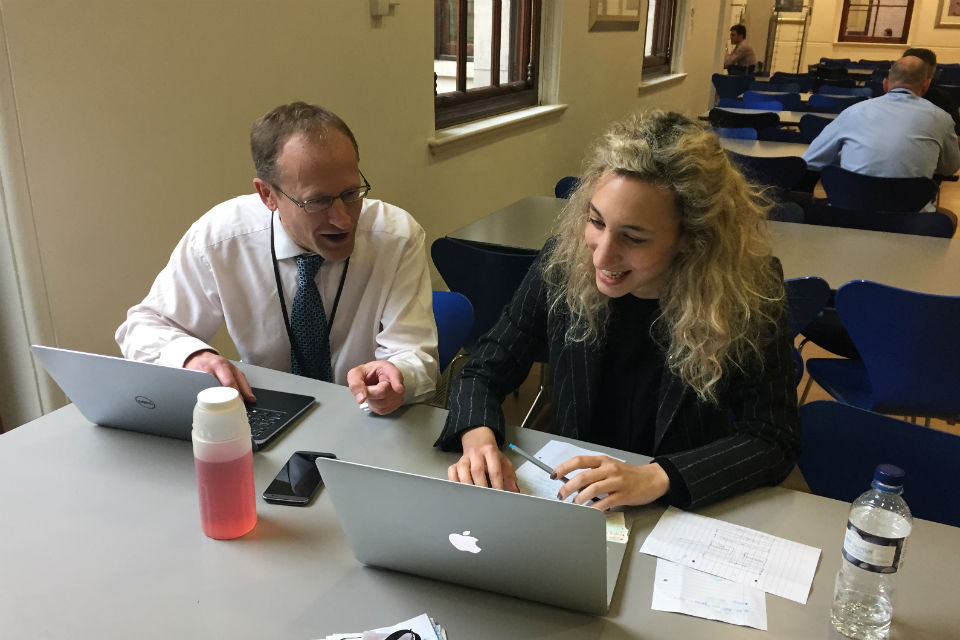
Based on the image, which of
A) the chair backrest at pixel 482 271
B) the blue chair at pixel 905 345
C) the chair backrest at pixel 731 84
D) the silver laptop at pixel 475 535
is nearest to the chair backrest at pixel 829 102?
the chair backrest at pixel 731 84

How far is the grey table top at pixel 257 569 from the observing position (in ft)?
3.00

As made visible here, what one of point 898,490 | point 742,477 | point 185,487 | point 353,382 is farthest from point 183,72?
point 898,490

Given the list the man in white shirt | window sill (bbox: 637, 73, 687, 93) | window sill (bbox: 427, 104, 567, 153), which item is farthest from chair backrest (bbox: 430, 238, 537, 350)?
window sill (bbox: 637, 73, 687, 93)

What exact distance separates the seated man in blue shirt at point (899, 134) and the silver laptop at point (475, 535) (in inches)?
146

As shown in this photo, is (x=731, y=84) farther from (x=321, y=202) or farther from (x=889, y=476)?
(x=889, y=476)

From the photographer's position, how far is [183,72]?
223 cm

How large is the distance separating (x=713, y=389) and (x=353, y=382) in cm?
66

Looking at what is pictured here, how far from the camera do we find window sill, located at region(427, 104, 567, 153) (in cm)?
367

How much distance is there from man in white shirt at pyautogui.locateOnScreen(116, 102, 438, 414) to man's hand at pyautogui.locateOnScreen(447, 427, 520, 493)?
0.31 m

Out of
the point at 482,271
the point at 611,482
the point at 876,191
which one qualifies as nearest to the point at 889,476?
the point at 611,482

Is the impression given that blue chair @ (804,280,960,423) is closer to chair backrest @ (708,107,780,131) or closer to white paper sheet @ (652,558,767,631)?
white paper sheet @ (652,558,767,631)

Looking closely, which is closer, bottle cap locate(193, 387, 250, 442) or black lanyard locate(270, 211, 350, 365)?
bottle cap locate(193, 387, 250, 442)

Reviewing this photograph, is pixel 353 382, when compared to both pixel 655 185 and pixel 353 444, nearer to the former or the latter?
pixel 353 444

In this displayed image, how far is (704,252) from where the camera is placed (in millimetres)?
1331
